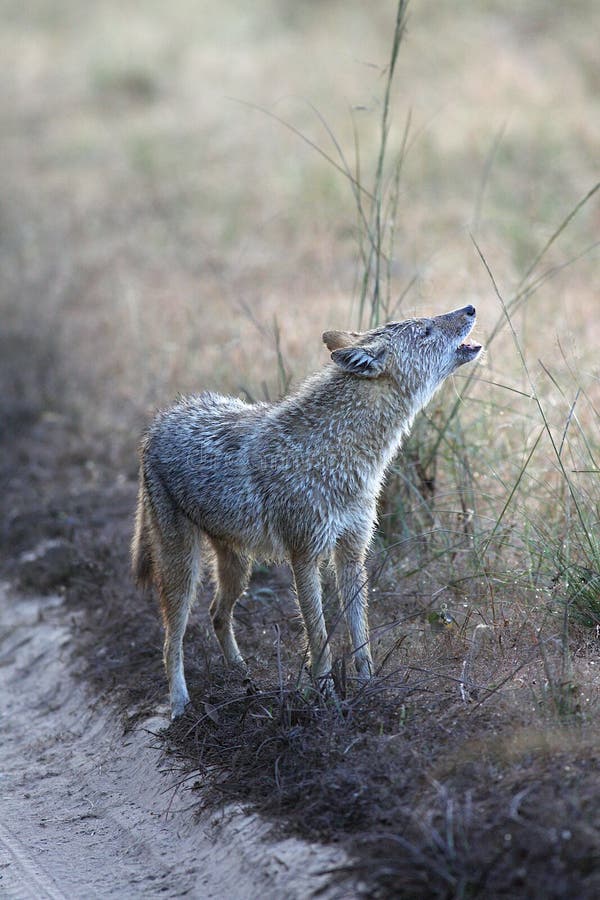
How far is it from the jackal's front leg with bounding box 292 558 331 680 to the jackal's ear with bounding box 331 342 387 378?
3.24 feet

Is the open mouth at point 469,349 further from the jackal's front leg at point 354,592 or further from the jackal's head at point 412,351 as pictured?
the jackal's front leg at point 354,592

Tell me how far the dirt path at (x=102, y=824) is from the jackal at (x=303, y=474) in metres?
0.56

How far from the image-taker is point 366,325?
8.99 m

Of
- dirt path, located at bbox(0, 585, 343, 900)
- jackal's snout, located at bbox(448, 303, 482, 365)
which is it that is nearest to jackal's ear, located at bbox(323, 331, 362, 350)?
jackal's snout, located at bbox(448, 303, 482, 365)

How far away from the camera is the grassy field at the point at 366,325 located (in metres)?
4.53

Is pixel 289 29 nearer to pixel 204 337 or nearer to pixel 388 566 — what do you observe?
pixel 204 337

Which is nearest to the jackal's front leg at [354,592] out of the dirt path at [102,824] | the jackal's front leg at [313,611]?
the jackal's front leg at [313,611]

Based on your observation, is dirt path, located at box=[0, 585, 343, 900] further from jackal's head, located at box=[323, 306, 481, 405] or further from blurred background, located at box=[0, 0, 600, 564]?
blurred background, located at box=[0, 0, 600, 564]

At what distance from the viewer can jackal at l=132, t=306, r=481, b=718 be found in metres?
5.69

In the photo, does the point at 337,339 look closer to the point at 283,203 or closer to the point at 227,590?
the point at 227,590

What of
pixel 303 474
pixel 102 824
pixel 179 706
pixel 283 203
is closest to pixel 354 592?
pixel 303 474

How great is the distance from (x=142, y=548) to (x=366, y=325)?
3.26m

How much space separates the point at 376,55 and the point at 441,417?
51.4ft

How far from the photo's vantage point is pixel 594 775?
4160 mm
